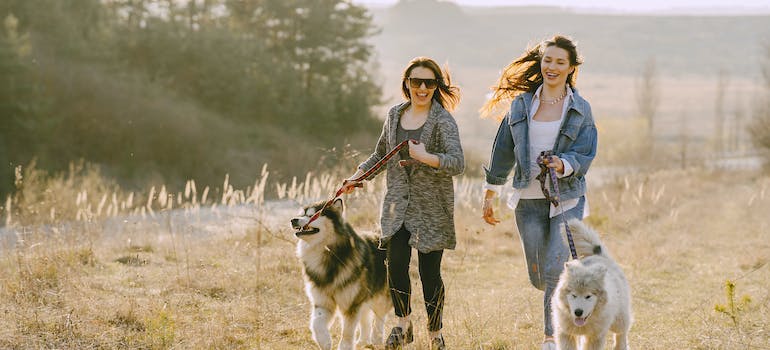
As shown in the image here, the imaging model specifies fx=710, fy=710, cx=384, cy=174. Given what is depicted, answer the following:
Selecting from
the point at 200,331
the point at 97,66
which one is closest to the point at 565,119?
the point at 200,331

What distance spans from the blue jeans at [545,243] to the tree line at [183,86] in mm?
16806

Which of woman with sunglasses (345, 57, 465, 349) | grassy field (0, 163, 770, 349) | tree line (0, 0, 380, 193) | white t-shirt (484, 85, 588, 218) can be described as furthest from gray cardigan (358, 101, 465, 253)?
tree line (0, 0, 380, 193)

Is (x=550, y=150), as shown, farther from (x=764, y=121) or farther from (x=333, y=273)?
(x=764, y=121)

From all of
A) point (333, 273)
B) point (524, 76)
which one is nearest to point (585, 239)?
point (524, 76)

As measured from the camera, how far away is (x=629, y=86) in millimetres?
190750

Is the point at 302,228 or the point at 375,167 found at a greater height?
the point at 375,167

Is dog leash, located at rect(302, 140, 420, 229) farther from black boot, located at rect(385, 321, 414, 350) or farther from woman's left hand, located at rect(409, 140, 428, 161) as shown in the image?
black boot, located at rect(385, 321, 414, 350)

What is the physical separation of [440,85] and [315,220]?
135 cm

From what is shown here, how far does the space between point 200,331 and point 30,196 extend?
1081 centimetres

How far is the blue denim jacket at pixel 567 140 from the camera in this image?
15.6 feet

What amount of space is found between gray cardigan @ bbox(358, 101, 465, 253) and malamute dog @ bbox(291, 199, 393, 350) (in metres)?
0.38

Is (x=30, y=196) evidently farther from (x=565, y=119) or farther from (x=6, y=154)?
(x=565, y=119)

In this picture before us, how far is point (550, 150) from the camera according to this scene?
4.79 meters

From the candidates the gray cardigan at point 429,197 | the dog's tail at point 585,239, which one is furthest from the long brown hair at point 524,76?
the dog's tail at point 585,239
